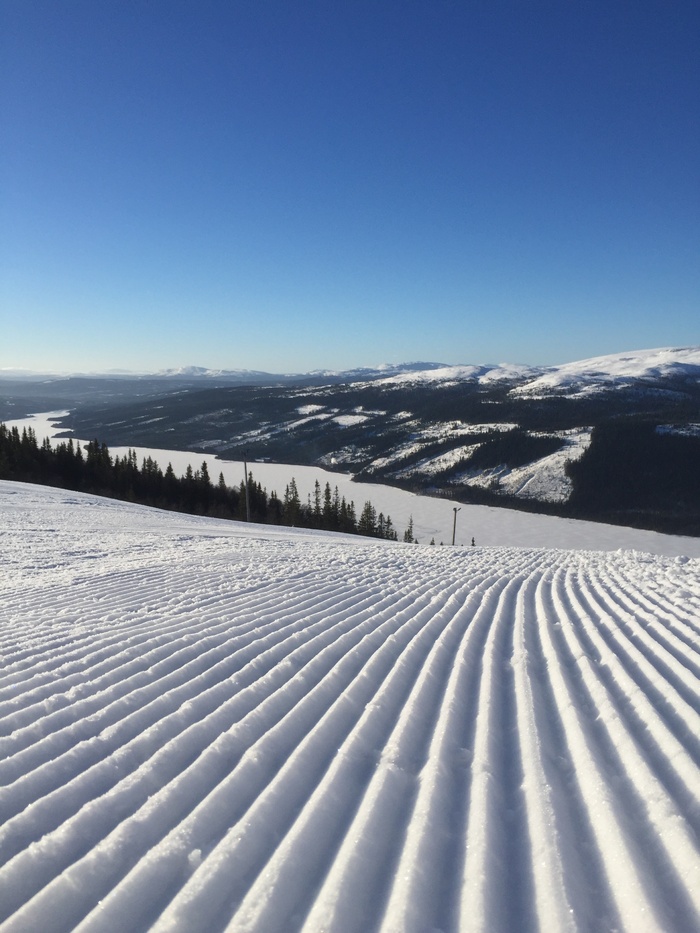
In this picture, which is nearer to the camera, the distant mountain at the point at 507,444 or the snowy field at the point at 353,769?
the snowy field at the point at 353,769

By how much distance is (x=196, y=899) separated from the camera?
2.16 m

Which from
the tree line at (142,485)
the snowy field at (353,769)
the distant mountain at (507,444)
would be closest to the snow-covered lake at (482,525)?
the distant mountain at (507,444)

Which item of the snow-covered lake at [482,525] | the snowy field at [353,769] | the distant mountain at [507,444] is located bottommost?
the snow-covered lake at [482,525]

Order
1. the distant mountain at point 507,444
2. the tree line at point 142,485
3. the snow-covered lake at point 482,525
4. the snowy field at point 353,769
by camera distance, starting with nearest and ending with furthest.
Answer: the snowy field at point 353,769
the tree line at point 142,485
the snow-covered lake at point 482,525
the distant mountain at point 507,444

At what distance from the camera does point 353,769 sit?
3.15 metres

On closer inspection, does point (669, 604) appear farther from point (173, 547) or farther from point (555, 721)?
point (173, 547)

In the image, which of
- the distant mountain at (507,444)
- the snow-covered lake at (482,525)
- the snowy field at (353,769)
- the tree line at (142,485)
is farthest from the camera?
the distant mountain at (507,444)

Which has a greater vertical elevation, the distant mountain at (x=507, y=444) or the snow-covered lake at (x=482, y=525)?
the distant mountain at (x=507, y=444)

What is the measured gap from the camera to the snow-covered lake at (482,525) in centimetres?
6519

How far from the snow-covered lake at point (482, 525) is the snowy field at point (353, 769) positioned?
48768 millimetres

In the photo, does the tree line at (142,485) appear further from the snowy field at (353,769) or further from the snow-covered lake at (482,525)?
the snowy field at (353,769)

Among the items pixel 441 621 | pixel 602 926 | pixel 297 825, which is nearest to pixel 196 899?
pixel 297 825

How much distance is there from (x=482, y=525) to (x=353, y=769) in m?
77.3

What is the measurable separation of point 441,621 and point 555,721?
2.82 meters
